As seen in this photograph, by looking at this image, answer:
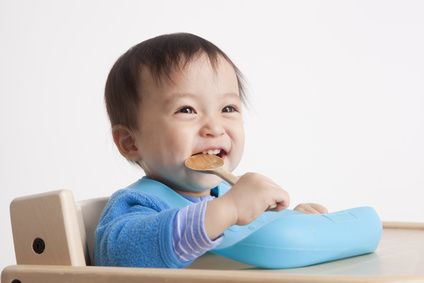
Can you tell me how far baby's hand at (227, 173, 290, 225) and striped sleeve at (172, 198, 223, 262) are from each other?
3 centimetres

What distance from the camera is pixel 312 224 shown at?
71 centimetres

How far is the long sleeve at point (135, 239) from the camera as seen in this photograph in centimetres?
68

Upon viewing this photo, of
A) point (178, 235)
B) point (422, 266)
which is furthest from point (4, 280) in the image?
point (422, 266)

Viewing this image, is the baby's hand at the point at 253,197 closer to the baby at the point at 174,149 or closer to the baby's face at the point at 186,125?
the baby at the point at 174,149

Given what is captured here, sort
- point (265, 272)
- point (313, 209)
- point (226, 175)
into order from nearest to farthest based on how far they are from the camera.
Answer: point (265, 272) < point (226, 175) < point (313, 209)

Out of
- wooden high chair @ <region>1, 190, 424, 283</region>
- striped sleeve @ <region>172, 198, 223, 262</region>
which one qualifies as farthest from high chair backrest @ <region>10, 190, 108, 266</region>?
striped sleeve @ <region>172, 198, 223, 262</region>

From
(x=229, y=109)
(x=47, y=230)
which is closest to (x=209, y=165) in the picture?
(x=229, y=109)

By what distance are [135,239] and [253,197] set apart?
0.13m

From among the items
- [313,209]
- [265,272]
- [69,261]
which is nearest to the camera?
[265,272]

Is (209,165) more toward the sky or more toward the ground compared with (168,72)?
more toward the ground

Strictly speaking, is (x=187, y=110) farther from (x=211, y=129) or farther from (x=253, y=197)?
(x=253, y=197)

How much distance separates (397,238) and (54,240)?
454 mm

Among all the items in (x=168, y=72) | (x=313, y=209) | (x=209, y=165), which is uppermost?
(x=168, y=72)

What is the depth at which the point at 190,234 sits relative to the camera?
2.21ft
